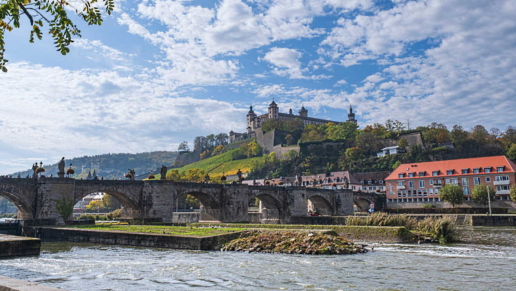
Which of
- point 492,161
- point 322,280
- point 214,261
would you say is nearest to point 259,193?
point 214,261

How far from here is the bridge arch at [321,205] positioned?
74581mm

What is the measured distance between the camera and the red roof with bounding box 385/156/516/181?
80.5m

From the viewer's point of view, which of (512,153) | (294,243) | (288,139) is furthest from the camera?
(288,139)

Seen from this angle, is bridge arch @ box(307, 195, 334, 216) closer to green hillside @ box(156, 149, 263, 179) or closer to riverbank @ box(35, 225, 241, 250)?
riverbank @ box(35, 225, 241, 250)

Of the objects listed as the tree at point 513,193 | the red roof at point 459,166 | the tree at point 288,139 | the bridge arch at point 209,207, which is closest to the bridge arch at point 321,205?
the bridge arch at point 209,207

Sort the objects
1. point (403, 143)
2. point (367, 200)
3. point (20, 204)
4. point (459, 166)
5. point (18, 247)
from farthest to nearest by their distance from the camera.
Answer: point (403, 143)
point (367, 200)
point (459, 166)
point (20, 204)
point (18, 247)

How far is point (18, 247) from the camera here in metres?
20.9

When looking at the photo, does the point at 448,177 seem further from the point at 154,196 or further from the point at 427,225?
the point at 154,196

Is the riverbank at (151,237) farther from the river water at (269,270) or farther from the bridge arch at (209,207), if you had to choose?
the bridge arch at (209,207)

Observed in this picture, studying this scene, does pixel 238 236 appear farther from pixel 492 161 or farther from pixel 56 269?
pixel 492 161

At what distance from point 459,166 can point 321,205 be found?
108 feet

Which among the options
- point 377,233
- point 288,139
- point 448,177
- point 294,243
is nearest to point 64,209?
point 294,243

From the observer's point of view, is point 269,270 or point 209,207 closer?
point 269,270

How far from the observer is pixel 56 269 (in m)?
17.0
